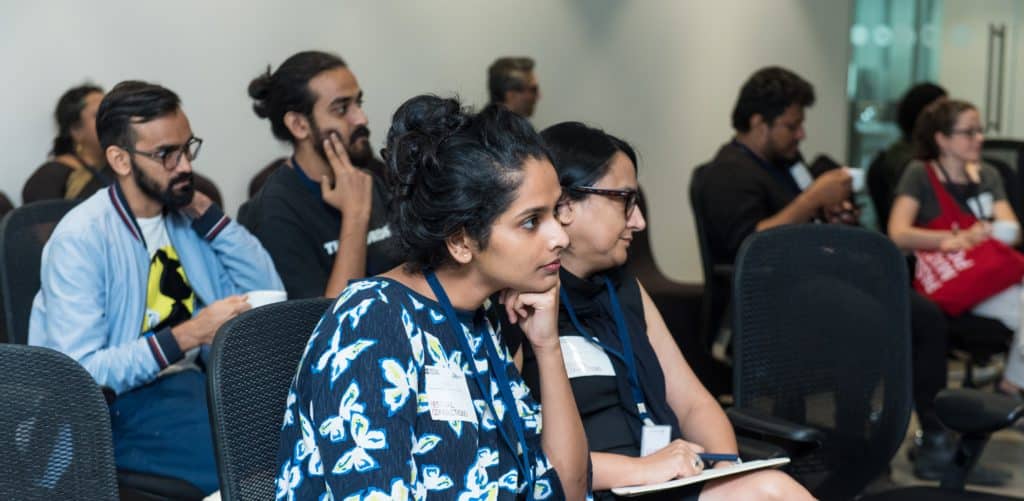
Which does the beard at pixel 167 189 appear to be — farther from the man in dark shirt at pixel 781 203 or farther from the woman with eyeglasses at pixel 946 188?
the woman with eyeglasses at pixel 946 188

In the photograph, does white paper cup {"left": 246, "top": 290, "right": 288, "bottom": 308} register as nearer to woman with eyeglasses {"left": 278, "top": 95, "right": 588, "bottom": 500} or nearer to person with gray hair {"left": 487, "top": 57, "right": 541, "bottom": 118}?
woman with eyeglasses {"left": 278, "top": 95, "right": 588, "bottom": 500}

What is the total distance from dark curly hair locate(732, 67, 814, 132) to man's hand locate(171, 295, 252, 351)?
269 cm

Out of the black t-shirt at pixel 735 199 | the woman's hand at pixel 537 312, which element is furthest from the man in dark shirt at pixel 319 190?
the black t-shirt at pixel 735 199

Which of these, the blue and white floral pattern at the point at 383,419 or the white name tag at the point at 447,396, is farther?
the white name tag at the point at 447,396

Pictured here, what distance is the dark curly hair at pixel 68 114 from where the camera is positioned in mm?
4297

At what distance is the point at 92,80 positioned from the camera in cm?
448

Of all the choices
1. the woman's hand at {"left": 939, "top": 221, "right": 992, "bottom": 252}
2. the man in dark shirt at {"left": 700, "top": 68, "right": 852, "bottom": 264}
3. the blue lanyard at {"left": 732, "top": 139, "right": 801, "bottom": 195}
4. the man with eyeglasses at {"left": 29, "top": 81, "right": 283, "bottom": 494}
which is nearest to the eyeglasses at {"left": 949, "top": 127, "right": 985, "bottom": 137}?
the woman's hand at {"left": 939, "top": 221, "right": 992, "bottom": 252}

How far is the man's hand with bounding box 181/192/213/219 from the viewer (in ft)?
10.1

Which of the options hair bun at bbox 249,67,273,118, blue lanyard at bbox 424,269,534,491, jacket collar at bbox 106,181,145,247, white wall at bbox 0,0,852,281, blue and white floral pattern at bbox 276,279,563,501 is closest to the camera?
blue and white floral pattern at bbox 276,279,563,501

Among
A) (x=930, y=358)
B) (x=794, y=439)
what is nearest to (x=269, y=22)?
(x=930, y=358)

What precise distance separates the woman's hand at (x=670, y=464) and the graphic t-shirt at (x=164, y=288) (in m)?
1.23

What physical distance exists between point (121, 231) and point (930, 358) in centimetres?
302

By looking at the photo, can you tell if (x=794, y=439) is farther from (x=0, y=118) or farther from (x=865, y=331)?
(x=0, y=118)

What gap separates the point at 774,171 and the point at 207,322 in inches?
107
